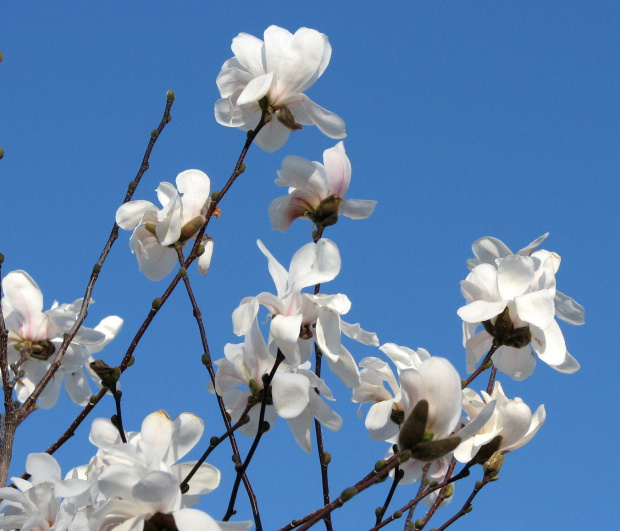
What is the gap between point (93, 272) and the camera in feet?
6.11

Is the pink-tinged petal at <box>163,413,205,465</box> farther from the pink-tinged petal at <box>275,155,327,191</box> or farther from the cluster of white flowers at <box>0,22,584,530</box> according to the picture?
the pink-tinged petal at <box>275,155,327,191</box>

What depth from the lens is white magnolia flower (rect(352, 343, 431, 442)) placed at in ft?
5.19

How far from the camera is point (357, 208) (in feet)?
6.28

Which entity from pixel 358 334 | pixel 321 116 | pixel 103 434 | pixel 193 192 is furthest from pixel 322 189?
pixel 103 434

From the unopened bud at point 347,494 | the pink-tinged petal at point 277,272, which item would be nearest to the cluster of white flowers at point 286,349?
the pink-tinged petal at point 277,272

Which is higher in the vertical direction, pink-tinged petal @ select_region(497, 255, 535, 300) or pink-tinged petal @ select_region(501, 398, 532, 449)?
pink-tinged petal @ select_region(497, 255, 535, 300)

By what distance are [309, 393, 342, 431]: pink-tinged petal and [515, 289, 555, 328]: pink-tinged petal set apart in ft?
1.46

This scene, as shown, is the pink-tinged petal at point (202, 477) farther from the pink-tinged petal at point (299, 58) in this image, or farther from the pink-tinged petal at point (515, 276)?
the pink-tinged petal at point (299, 58)

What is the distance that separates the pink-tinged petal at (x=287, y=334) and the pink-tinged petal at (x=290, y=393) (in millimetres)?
31

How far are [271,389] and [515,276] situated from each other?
569mm

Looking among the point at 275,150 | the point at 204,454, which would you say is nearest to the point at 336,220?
the point at 275,150

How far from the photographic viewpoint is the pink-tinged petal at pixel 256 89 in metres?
1.83

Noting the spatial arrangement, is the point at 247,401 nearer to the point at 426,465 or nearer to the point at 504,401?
the point at 426,465

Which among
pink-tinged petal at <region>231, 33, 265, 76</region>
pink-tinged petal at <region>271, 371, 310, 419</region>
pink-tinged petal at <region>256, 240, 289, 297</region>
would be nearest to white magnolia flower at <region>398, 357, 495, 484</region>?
pink-tinged petal at <region>271, 371, 310, 419</region>
